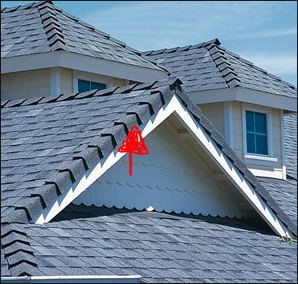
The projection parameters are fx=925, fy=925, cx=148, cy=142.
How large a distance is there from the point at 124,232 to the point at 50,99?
118 inches

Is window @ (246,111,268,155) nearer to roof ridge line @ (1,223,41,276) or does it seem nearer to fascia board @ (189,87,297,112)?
fascia board @ (189,87,297,112)

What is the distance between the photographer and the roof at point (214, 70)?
59.5 ft

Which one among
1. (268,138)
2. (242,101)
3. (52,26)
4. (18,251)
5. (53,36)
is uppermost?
(52,26)

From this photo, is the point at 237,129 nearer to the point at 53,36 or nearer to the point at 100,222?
the point at 53,36

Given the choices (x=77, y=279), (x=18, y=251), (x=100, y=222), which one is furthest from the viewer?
(x=100, y=222)

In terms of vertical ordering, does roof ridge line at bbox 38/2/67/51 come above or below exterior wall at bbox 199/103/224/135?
above

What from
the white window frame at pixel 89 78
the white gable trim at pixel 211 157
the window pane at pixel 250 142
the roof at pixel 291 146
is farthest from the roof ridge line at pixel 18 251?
the roof at pixel 291 146

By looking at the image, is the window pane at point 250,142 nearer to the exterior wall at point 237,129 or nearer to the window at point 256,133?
the window at point 256,133

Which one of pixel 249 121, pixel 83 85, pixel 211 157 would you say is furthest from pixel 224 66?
pixel 211 157

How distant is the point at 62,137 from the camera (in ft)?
38.8

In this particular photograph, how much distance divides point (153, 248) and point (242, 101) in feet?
23.5

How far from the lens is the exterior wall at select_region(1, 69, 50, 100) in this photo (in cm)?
1611

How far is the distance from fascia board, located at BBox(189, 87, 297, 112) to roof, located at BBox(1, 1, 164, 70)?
3.54 ft

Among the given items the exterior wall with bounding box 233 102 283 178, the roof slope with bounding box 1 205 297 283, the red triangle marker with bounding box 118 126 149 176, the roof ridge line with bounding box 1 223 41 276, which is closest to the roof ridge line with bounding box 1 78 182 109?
the red triangle marker with bounding box 118 126 149 176
